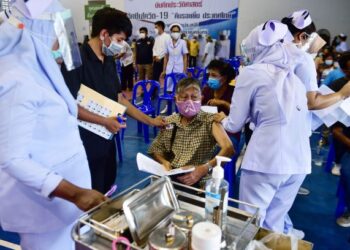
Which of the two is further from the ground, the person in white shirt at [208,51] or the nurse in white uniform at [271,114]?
the nurse in white uniform at [271,114]

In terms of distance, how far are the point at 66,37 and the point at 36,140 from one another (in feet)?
1.13

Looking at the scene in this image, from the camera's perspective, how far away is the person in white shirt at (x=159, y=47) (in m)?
6.34

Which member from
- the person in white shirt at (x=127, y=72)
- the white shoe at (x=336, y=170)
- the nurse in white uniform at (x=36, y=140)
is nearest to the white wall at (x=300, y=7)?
the person in white shirt at (x=127, y=72)

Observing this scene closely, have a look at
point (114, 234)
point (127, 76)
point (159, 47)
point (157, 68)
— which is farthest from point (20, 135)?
point (127, 76)

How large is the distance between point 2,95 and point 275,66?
1094 millimetres

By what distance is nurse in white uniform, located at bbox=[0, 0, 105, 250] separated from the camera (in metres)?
0.81

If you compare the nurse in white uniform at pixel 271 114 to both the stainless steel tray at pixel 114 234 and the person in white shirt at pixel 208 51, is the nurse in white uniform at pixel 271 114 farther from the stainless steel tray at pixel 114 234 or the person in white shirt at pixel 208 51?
the person in white shirt at pixel 208 51

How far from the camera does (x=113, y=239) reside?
0.69 m

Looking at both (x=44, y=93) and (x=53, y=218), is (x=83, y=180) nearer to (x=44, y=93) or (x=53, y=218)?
(x=53, y=218)

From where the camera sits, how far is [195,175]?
1.55 m

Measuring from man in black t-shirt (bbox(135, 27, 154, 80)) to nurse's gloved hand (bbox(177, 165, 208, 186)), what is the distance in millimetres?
5747

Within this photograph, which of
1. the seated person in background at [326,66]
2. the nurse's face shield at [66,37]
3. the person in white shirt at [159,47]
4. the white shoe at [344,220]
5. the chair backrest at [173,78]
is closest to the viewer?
the nurse's face shield at [66,37]

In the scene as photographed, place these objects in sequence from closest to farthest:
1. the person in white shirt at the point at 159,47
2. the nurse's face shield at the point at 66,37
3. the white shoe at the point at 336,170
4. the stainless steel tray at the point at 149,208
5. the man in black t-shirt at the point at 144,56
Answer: the stainless steel tray at the point at 149,208 < the nurse's face shield at the point at 66,37 < the white shoe at the point at 336,170 < the person in white shirt at the point at 159,47 < the man in black t-shirt at the point at 144,56

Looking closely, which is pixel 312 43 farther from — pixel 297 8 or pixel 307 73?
pixel 297 8
